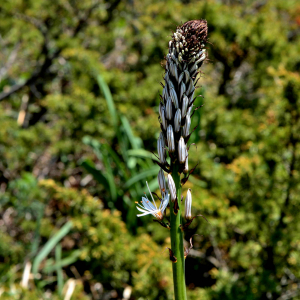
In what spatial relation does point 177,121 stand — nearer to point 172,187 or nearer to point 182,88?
point 182,88

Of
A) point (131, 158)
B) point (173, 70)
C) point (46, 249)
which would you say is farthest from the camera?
point (131, 158)

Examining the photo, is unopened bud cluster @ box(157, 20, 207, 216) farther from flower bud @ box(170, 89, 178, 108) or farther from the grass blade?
the grass blade

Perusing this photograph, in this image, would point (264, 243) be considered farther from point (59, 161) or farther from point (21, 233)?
point (59, 161)

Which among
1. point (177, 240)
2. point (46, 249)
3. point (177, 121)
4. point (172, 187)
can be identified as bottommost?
point (177, 240)

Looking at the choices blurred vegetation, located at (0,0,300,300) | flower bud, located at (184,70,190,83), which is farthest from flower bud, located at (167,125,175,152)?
blurred vegetation, located at (0,0,300,300)

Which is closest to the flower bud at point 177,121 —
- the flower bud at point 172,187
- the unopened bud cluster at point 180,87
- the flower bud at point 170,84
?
the unopened bud cluster at point 180,87

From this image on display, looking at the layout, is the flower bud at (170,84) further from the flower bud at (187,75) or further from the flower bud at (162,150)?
the flower bud at (162,150)

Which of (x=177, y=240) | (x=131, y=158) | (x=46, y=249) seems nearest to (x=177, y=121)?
(x=177, y=240)

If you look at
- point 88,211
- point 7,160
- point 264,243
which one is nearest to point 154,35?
point 7,160
